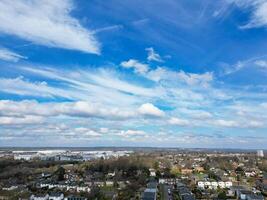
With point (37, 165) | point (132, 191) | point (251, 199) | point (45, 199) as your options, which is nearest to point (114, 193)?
point (132, 191)

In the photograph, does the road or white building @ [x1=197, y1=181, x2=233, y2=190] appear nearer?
the road

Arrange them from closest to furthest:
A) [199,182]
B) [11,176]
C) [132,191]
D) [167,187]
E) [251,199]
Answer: [251,199] < [132,191] < [167,187] < [199,182] < [11,176]

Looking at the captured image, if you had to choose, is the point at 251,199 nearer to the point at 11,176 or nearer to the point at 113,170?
the point at 113,170

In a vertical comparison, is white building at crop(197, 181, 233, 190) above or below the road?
above

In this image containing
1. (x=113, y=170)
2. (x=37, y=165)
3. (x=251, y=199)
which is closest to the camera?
(x=251, y=199)

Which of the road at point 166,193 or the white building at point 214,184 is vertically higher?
the white building at point 214,184

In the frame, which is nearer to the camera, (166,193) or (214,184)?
(166,193)

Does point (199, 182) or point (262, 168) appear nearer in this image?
point (199, 182)

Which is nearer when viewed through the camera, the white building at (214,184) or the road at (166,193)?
the road at (166,193)

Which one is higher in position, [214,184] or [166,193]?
[214,184]
